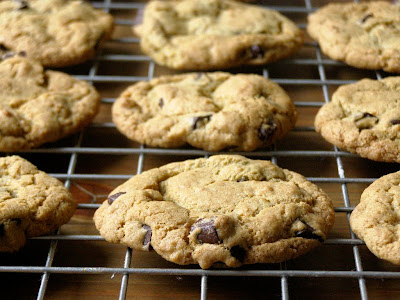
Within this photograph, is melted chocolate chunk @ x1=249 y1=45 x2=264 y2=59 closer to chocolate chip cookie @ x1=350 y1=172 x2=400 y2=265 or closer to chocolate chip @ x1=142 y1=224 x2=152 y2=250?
chocolate chip cookie @ x1=350 y1=172 x2=400 y2=265

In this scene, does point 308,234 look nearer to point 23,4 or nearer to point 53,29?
point 53,29

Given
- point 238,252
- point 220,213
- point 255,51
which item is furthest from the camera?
point 255,51

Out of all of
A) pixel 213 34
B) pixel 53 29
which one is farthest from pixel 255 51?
pixel 53 29

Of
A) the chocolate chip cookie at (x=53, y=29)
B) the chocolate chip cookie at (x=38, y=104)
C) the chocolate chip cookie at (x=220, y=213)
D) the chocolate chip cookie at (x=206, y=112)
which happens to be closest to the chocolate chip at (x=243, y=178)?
the chocolate chip cookie at (x=220, y=213)

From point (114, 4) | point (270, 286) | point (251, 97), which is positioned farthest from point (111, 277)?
point (114, 4)

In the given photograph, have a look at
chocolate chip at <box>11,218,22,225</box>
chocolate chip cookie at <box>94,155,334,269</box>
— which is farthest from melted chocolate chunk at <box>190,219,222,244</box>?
chocolate chip at <box>11,218,22,225</box>

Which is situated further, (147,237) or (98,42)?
(98,42)

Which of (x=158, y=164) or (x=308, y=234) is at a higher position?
→ (x=308, y=234)

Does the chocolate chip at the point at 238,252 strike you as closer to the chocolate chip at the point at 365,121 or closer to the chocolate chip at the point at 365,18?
the chocolate chip at the point at 365,121
